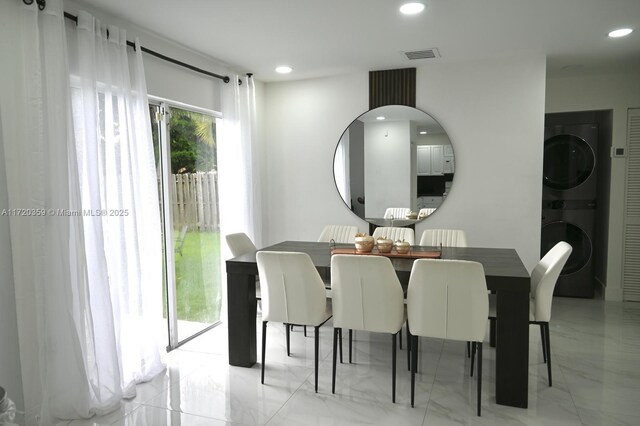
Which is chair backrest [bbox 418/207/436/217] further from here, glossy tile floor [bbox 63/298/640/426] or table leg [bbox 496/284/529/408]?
table leg [bbox 496/284/529/408]

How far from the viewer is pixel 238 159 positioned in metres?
4.57

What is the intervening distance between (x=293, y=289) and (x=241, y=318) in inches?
25.6

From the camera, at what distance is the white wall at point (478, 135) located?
4379 mm

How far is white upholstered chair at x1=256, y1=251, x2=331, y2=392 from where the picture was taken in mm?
2916

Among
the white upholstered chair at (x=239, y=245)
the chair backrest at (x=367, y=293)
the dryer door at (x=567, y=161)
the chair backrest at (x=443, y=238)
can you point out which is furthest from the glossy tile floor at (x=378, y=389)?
the dryer door at (x=567, y=161)

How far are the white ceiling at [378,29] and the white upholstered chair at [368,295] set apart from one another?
1695mm

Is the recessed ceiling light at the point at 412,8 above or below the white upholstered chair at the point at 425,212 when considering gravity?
above

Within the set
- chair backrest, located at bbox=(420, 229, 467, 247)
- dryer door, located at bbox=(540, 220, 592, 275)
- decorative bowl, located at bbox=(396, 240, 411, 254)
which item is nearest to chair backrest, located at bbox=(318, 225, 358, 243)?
chair backrest, located at bbox=(420, 229, 467, 247)

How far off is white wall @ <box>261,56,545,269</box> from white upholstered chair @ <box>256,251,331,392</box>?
2.11m

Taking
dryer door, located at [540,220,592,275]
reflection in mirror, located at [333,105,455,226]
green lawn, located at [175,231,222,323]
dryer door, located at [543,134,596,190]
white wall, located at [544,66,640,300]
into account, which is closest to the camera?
green lawn, located at [175,231,222,323]

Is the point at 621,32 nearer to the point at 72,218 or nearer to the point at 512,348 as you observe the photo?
the point at 512,348

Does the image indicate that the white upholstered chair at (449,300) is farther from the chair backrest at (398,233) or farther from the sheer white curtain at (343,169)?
the sheer white curtain at (343,169)

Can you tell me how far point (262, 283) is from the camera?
3072 millimetres

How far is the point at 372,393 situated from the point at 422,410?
0.36 metres
